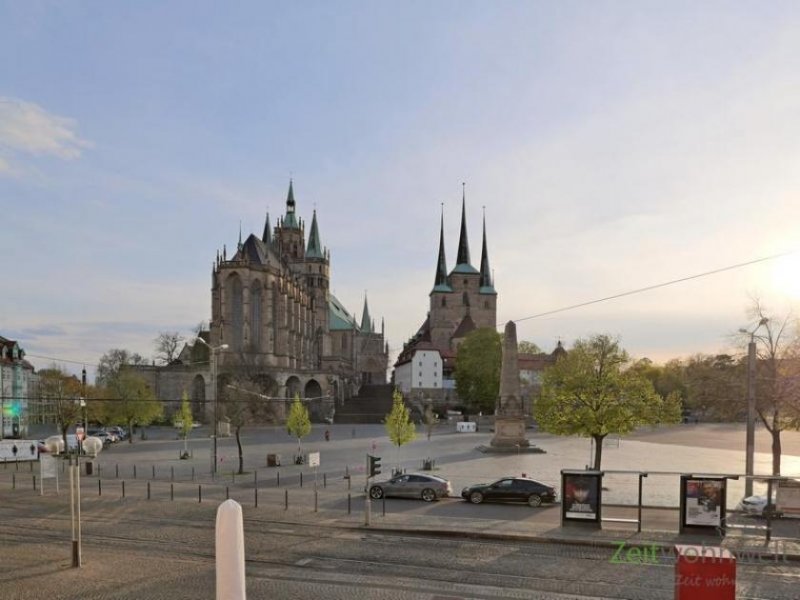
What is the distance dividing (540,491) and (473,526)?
17.5 feet

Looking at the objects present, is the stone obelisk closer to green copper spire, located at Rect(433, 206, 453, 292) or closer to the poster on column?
the poster on column

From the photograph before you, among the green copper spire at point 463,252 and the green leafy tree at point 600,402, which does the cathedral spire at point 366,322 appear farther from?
the green leafy tree at point 600,402

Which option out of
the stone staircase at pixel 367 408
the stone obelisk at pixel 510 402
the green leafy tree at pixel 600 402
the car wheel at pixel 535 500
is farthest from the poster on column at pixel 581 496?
the stone staircase at pixel 367 408

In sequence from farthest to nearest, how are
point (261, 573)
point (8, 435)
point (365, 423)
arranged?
point (365, 423), point (8, 435), point (261, 573)

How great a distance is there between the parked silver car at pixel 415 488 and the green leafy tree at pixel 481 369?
214ft

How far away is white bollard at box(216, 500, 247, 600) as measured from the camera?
16.2ft

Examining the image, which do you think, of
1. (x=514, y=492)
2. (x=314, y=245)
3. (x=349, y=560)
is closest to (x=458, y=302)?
(x=314, y=245)

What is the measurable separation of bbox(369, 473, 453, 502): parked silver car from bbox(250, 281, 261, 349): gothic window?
69.2 metres

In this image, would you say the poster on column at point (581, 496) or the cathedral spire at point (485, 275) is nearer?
the poster on column at point (581, 496)

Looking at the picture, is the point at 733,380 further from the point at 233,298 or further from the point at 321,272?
the point at 321,272

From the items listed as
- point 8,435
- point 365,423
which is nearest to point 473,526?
point 8,435

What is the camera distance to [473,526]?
18.5 m

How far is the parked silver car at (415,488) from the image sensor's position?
24.6 meters

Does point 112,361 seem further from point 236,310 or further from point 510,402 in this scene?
point 510,402
